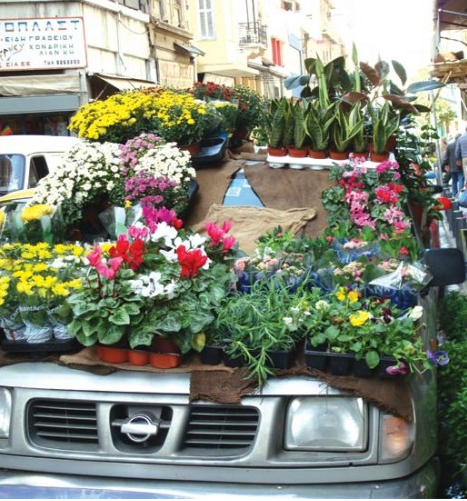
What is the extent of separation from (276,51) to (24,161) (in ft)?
148

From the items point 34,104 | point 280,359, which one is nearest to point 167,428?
point 280,359

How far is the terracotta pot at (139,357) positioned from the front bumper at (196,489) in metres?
0.45

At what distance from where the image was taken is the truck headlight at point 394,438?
2988 millimetres

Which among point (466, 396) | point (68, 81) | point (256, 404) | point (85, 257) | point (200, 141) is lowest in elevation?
point (466, 396)

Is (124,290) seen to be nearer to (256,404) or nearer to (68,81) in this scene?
(256,404)

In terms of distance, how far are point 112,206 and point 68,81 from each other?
18.1m

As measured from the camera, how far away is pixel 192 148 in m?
5.59

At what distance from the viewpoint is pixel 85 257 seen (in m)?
3.60

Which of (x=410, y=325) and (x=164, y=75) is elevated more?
(x=164, y=75)

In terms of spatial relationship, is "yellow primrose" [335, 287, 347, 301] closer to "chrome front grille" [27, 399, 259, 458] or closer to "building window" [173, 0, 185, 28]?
"chrome front grille" [27, 399, 259, 458]

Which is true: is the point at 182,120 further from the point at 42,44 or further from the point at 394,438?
the point at 42,44

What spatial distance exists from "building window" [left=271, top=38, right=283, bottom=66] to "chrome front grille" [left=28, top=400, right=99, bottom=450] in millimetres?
Answer: 51410

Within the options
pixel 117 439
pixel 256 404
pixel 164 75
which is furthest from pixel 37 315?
pixel 164 75

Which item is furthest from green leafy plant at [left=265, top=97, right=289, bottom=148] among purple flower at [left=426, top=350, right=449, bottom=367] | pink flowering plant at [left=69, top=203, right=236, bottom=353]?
purple flower at [left=426, top=350, right=449, bottom=367]
